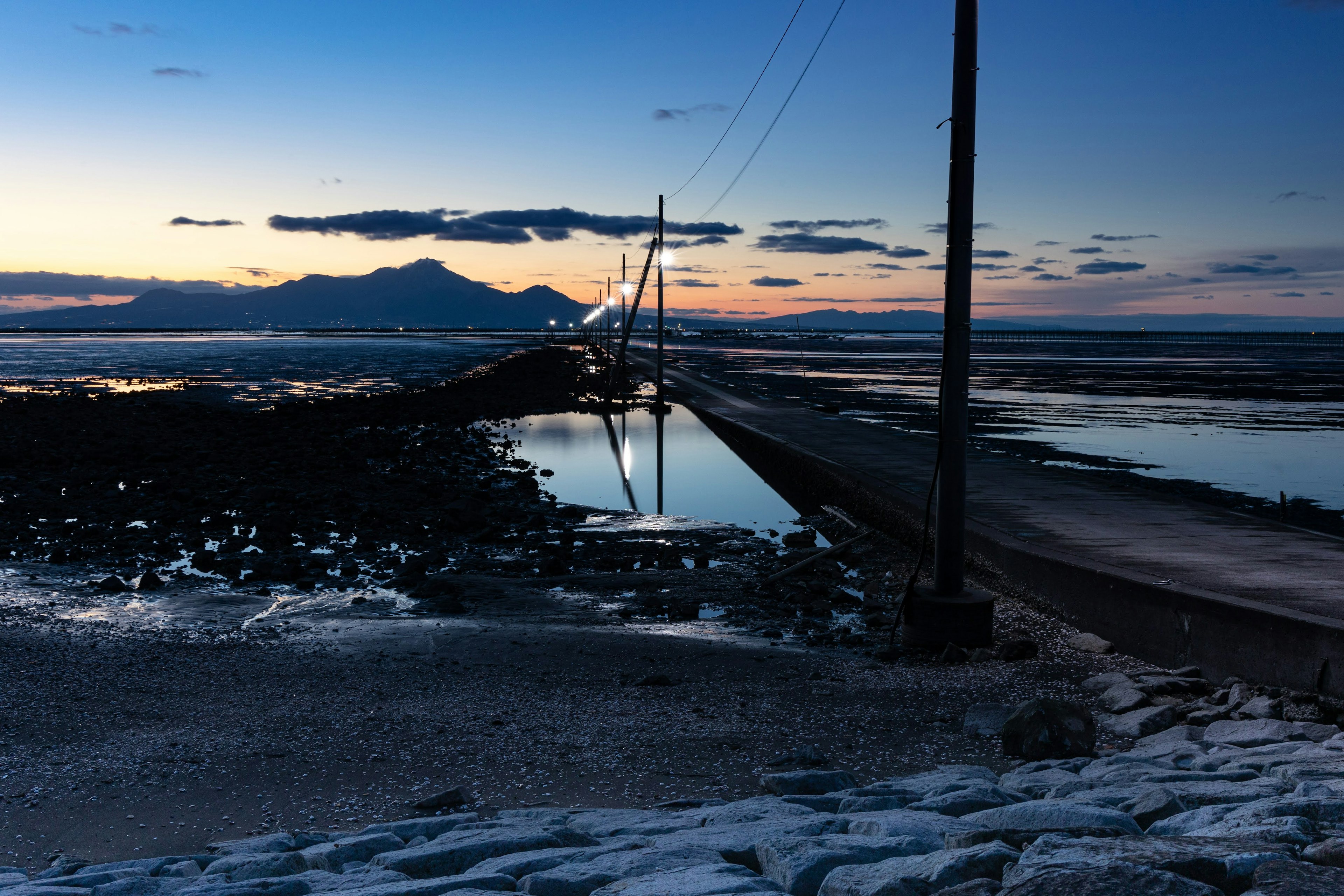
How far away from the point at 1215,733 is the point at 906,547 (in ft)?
21.5

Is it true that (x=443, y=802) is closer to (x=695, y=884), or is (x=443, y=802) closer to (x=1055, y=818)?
(x=695, y=884)

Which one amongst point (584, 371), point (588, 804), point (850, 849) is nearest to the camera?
point (850, 849)

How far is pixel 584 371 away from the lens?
6719 centimetres

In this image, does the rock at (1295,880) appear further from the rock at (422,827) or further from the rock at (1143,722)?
the rock at (422,827)

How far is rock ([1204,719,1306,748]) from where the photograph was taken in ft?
17.4

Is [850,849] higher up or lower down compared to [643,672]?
higher up

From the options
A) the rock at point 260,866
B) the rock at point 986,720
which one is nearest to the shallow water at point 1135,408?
the rock at point 986,720

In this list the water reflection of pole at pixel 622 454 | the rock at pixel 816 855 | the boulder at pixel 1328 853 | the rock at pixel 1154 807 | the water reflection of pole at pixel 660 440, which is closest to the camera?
the boulder at pixel 1328 853

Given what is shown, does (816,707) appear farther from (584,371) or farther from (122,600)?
(584,371)

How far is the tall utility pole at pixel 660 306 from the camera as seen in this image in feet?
111

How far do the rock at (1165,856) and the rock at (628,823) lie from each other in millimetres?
1631

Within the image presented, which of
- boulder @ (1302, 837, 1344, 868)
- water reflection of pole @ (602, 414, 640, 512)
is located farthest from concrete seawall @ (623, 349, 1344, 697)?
water reflection of pole @ (602, 414, 640, 512)

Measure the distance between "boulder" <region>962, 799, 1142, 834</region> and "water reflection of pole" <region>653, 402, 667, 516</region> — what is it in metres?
11.7

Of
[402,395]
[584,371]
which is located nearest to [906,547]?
[402,395]
